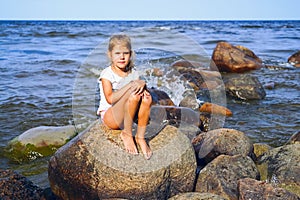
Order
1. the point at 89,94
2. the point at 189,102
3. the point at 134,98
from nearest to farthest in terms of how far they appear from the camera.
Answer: the point at 134,98, the point at 189,102, the point at 89,94

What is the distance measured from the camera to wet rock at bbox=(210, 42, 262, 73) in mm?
14227

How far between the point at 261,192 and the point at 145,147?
48.1 inches

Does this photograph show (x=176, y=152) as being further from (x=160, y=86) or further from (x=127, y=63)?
(x=160, y=86)

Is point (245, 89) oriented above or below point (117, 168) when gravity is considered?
below

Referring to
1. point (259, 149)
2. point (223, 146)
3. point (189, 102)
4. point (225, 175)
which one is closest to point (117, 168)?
point (225, 175)

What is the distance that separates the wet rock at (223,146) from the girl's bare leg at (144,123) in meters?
1.31

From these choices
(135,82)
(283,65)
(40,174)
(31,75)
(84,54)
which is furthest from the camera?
(84,54)

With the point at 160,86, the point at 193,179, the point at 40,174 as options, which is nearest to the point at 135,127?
the point at 193,179

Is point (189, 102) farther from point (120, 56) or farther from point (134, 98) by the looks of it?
point (134, 98)

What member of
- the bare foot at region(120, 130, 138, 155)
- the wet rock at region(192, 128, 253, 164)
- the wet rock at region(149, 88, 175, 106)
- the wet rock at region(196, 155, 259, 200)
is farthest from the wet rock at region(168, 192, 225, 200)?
the wet rock at region(149, 88, 175, 106)

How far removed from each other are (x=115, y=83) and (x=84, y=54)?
48.8 ft

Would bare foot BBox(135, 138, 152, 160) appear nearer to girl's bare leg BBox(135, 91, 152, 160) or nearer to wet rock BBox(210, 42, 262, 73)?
girl's bare leg BBox(135, 91, 152, 160)

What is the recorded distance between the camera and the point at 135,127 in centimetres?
433

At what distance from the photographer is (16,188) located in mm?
4164
